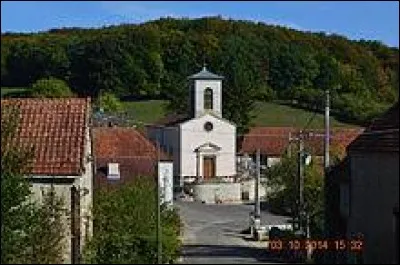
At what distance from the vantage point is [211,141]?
83438 millimetres

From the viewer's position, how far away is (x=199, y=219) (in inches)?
2201

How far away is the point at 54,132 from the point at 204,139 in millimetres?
54787

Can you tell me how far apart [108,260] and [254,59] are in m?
91.5

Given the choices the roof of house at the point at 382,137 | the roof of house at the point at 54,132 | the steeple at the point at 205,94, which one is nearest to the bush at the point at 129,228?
the roof of house at the point at 54,132

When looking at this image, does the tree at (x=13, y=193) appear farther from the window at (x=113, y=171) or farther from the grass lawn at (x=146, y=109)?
the grass lawn at (x=146, y=109)

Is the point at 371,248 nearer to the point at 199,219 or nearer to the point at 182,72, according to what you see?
the point at 199,219

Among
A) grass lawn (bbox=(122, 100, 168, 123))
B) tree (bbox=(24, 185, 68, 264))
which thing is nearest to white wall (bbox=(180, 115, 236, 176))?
grass lawn (bbox=(122, 100, 168, 123))

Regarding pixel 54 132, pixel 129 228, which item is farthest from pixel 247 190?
pixel 54 132

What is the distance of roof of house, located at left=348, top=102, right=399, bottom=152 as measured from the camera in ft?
79.9

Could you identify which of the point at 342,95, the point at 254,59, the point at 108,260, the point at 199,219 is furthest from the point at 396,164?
the point at 254,59

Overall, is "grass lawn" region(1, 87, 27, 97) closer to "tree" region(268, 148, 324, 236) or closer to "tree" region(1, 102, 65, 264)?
"tree" region(268, 148, 324, 236)

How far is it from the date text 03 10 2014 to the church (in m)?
48.0

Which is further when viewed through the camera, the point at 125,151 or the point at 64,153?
the point at 125,151

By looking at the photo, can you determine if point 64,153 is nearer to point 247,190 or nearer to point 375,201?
point 375,201
